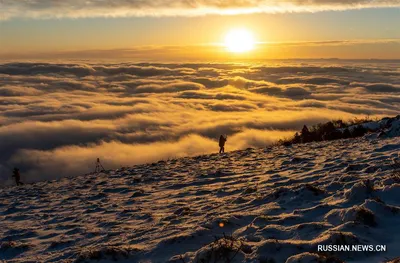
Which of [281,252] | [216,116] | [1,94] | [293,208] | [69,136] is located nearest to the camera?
[281,252]

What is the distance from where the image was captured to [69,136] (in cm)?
11900

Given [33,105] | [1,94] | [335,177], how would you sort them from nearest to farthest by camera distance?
[335,177] → [33,105] → [1,94]

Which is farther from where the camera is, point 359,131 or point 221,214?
point 359,131

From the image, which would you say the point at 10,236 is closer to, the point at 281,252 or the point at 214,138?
the point at 281,252

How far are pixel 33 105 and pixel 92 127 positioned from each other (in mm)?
50343

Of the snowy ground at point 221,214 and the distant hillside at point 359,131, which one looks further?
the distant hillside at point 359,131

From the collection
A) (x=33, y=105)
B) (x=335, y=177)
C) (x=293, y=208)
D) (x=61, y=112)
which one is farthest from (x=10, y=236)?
(x=33, y=105)

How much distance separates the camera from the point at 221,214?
6660 millimetres

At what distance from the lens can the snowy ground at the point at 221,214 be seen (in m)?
4.73

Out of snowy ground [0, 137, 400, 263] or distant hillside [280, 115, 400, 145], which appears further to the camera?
distant hillside [280, 115, 400, 145]

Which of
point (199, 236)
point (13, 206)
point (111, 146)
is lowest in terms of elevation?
point (111, 146)

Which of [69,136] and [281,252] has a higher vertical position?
[281,252]

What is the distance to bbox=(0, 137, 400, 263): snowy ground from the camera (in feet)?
→ 15.5

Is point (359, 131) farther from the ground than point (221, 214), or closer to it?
closer to it
